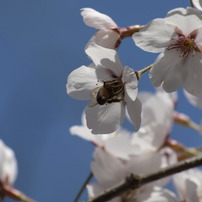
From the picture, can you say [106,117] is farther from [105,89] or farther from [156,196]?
[156,196]

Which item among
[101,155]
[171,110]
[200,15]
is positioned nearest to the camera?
[200,15]

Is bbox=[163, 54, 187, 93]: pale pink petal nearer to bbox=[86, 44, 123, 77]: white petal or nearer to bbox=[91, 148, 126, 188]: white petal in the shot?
bbox=[86, 44, 123, 77]: white petal

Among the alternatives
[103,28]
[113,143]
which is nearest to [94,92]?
[103,28]

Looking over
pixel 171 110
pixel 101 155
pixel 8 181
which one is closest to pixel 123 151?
pixel 101 155

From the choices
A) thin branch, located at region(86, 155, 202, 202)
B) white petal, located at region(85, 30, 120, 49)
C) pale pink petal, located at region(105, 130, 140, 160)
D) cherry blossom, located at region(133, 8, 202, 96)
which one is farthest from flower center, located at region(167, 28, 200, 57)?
pale pink petal, located at region(105, 130, 140, 160)

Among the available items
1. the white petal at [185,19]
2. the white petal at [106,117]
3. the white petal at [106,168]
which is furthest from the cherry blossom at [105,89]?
the white petal at [106,168]

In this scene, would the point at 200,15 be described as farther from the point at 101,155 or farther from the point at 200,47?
the point at 101,155

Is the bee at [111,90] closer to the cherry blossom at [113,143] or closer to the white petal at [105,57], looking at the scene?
the white petal at [105,57]
